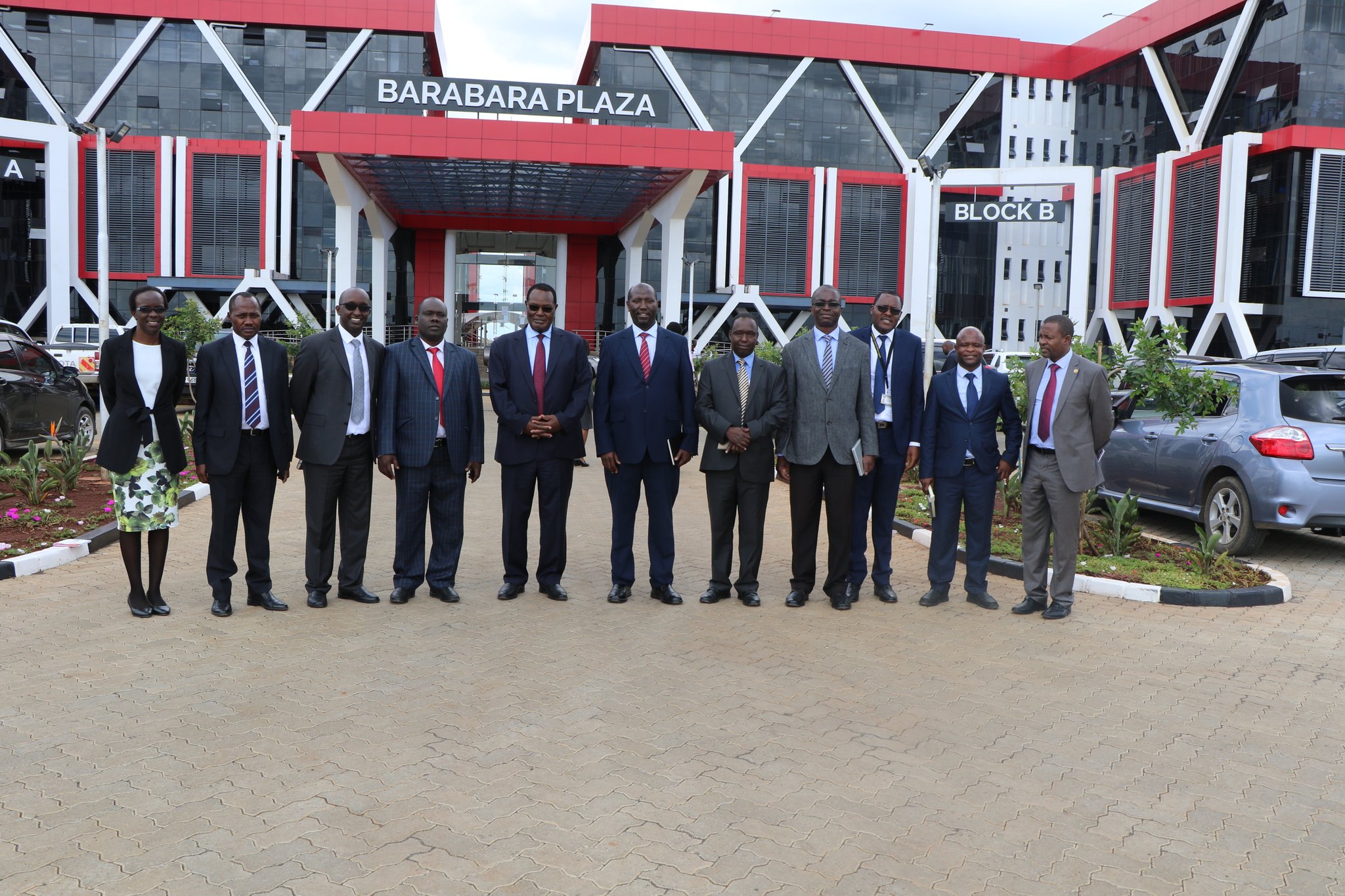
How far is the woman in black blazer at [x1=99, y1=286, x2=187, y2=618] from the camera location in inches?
255

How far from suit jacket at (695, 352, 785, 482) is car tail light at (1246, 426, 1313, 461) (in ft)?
14.3

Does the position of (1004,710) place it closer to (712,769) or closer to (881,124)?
(712,769)

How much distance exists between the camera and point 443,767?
427 cm

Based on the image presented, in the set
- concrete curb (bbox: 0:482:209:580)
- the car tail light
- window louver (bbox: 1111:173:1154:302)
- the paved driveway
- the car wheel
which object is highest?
window louver (bbox: 1111:173:1154:302)

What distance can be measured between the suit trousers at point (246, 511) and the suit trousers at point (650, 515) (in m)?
2.23

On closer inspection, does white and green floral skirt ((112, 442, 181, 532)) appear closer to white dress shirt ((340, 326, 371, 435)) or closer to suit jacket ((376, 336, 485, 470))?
white dress shirt ((340, 326, 371, 435))

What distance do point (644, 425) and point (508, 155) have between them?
23728 millimetres

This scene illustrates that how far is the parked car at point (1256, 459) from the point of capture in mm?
8695

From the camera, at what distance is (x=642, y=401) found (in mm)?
7344

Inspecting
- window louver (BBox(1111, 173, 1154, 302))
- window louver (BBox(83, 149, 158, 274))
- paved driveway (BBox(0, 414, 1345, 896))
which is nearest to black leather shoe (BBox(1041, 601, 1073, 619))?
paved driveway (BBox(0, 414, 1345, 896))

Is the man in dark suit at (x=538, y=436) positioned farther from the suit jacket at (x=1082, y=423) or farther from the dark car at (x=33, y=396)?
the dark car at (x=33, y=396)

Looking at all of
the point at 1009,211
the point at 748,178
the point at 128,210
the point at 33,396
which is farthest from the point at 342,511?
the point at 748,178

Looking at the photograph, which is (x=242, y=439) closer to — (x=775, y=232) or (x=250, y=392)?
(x=250, y=392)

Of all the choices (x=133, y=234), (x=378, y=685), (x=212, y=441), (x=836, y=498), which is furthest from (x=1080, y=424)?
(x=133, y=234)
